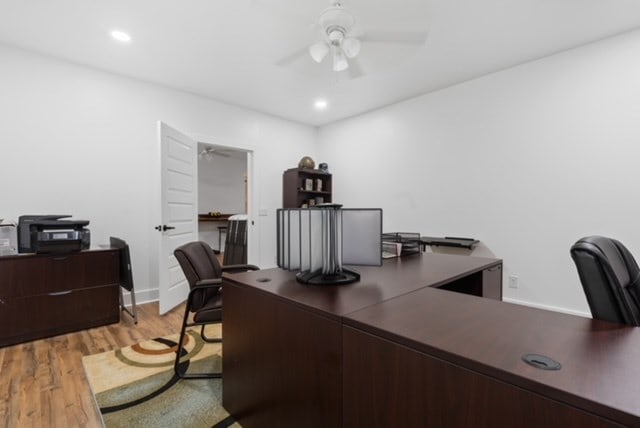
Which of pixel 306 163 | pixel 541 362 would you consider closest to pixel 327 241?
pixel 541 362

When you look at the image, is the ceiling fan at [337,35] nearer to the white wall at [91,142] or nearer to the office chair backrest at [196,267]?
the office chair backrest at [196,267]

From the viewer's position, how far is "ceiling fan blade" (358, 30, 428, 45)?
1942 millimetres

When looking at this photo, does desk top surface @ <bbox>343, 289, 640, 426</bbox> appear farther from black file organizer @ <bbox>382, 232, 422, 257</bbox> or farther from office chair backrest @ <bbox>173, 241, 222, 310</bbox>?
office chair backrest @ <bbox>173, 241, 222, 310</bbox>

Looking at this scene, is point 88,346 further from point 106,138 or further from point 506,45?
point 506,45

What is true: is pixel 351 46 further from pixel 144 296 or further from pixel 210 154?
pixel 210 154

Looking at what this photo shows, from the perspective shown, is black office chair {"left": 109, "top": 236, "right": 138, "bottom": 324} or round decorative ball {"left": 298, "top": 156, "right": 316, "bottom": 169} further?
round decorative ball {"left": 298, "top": 156, "right": 316, "bottom": 169}

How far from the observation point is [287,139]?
505 centimetres

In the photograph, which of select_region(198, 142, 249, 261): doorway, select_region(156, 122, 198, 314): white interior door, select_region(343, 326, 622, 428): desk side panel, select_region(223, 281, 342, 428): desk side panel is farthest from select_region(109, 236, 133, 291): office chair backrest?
select_region(198, 142, 249, 261): doorway

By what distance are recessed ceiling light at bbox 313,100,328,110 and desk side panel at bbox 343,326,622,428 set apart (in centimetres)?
383

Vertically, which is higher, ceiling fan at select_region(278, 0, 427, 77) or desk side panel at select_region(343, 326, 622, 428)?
ceiling fan at select_region(278, 0, 427, 77)

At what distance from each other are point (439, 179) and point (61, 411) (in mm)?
3993

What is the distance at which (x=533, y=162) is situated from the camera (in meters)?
3.13

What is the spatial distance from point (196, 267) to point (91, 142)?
2.36 meters

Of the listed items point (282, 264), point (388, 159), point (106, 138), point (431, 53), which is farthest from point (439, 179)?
point (106, 138)
